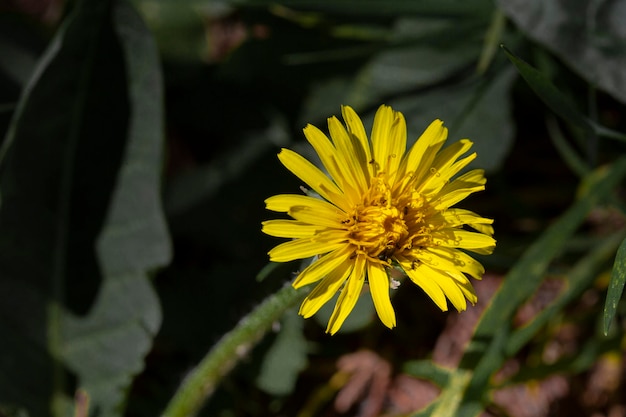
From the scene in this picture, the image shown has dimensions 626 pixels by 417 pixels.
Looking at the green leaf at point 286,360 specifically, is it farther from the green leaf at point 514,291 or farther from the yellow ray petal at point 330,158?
the yellow ray petal at point 330,158

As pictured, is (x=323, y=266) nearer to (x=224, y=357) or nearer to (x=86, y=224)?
(x=224, y=357)

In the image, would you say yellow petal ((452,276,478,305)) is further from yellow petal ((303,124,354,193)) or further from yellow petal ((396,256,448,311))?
yellow petal ((303,124,354,193))

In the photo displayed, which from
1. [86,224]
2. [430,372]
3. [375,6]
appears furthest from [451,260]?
[86,224]

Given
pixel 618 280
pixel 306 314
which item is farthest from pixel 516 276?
pixel 306 314

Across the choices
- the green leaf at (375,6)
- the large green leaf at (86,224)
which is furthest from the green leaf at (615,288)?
the large green leaf at (86,224)

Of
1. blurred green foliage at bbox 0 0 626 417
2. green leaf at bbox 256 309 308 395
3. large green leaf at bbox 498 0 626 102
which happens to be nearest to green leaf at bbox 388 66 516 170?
blurred green foliage at bbox 0 0 626 417

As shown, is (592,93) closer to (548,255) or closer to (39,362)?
(548,255)
